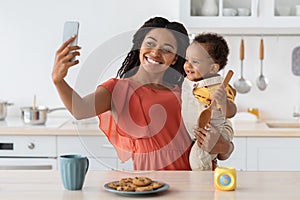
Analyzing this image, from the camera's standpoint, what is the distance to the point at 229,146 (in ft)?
7.02

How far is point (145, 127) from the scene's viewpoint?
216 cm

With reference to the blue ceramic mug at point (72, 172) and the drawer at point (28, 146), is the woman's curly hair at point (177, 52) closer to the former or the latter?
the blue ceramic mug at point (72, 172)

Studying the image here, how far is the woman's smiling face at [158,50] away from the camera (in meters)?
2.11

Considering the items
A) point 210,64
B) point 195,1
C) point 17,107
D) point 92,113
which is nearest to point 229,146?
point 210,64

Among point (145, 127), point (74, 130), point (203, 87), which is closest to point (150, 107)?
point (145, 127)

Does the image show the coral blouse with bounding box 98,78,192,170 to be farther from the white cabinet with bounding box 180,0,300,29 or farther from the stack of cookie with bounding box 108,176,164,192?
the white cabinet with bounding box 180,0,300,29

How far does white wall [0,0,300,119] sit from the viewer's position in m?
3.86

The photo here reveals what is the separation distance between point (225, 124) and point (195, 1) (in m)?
1.59

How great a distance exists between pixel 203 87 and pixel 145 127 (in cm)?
26

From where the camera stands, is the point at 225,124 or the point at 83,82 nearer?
the point at 225,124

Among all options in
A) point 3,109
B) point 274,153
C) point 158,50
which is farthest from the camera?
point 3,109

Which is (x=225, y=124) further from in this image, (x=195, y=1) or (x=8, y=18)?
(x=8, y=18)

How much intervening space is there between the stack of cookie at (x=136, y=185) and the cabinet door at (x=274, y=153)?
1.62 metres

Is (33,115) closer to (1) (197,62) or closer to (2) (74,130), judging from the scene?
(2) (74,130)
